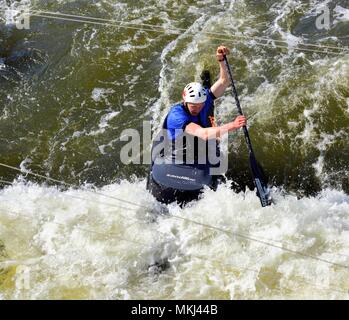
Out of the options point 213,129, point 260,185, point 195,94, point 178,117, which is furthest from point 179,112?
point 260,185

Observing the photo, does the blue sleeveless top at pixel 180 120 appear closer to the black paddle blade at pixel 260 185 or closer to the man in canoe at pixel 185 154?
the man in canoe at pixel 185 154

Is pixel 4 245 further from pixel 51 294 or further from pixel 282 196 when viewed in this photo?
pixel 282 196

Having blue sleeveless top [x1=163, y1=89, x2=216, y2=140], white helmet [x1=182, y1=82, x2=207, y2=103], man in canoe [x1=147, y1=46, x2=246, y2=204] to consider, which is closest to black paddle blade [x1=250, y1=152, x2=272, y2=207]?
man in canoe [x1=147, y1=46, x2=246, y2=204]

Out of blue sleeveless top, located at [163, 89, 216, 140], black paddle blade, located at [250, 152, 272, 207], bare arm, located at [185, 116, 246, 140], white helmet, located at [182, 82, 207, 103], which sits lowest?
black paddle blade, located at [250, 152, 272, 207]

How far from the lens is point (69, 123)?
10109 mm

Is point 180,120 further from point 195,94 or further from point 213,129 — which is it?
point 213,129

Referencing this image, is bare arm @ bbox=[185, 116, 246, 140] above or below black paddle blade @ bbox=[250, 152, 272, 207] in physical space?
above

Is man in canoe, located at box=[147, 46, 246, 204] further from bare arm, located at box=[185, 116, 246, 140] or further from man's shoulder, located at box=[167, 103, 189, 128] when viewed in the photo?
bare arm, located at box=[185, 116, 246, 140]

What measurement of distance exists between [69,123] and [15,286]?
3887 millimetres

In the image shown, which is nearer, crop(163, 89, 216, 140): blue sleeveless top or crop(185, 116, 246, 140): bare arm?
crop(185, 116, 246, 140): bare arm

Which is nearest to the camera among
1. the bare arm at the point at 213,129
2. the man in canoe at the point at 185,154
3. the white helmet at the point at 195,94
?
the bare arm at the point at 213,129

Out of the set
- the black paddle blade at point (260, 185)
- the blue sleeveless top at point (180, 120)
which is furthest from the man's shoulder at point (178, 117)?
the black paddle blade at point (260, 185)
